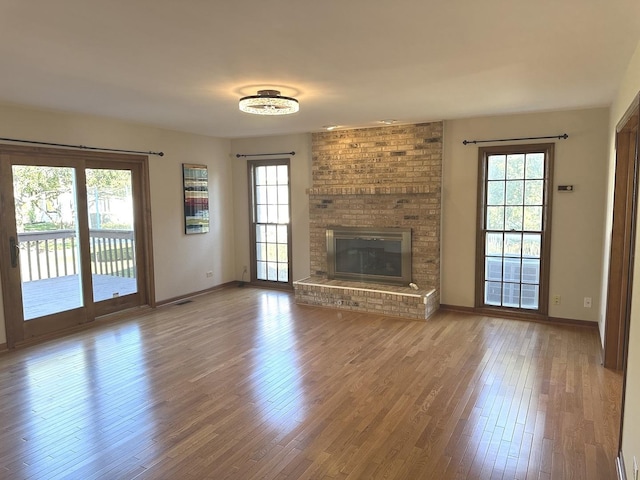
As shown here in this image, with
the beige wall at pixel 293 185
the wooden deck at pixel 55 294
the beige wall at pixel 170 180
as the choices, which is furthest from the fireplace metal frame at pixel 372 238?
the wooden deck at pixel 55 294

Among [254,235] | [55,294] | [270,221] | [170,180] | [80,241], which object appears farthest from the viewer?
[254,235]

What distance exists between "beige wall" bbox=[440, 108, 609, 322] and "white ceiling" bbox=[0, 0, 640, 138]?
0.48m

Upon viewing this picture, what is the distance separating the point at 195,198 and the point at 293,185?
149cm

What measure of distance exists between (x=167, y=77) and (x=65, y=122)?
2301 mm

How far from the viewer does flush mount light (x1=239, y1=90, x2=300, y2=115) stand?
3.65 meters

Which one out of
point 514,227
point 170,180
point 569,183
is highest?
point 170,180

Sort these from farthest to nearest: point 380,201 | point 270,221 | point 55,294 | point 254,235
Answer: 1. point 254,235
2. point 270,221
3. point 380,201
4. point 55,294

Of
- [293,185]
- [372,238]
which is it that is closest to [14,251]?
[293,185]

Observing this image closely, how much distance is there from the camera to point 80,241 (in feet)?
16.7

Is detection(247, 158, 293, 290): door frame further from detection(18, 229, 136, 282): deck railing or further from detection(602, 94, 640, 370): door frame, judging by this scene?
detection(602, 94, 640, 370): door frame

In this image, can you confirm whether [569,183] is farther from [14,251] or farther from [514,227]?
[14,251]

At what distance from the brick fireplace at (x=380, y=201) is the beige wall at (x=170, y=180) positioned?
5.30 feet

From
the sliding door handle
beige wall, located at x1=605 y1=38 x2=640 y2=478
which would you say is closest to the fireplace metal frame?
beige wall, located at x1=605 y1=38 x2=640 y2=478

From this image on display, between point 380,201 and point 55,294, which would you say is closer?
point 55,294
